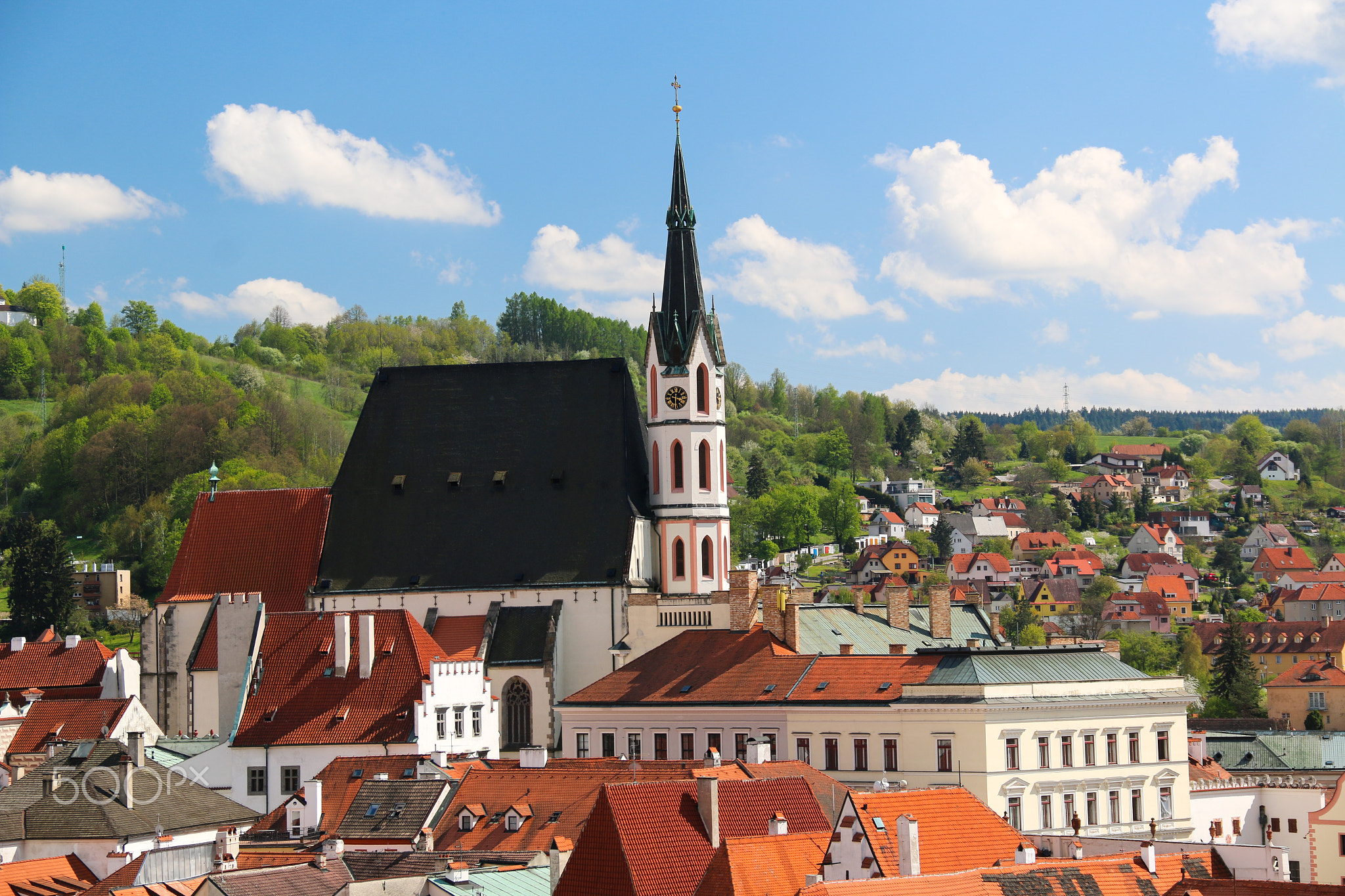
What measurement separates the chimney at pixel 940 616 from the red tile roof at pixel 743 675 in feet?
48.0

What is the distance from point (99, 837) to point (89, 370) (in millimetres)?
146581

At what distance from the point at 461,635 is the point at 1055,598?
110m

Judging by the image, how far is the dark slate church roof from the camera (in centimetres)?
7350

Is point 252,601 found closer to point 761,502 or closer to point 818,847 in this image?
point 818,847

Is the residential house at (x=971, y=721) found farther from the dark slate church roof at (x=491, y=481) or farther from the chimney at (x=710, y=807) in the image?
the chimney at (x=710, y=807)

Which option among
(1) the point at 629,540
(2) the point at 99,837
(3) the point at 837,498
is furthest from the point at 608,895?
(3) the point at 837,498

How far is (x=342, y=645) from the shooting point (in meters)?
67.4

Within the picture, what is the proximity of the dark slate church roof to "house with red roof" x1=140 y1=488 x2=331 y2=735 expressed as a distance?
3.36 ft

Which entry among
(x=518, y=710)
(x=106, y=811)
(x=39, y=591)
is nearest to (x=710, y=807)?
(x=106, y=811)

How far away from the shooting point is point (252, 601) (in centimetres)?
7150

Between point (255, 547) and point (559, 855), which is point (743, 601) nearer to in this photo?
point (255, 547)

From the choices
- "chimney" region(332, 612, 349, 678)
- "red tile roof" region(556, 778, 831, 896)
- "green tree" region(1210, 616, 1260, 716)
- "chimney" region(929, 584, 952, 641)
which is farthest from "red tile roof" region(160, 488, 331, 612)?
"green tree" region(1210, 616, 1260, 716)

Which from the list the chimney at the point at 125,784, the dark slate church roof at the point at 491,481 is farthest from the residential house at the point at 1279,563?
the chimney at the point at 125,784

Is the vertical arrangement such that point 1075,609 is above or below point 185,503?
below
